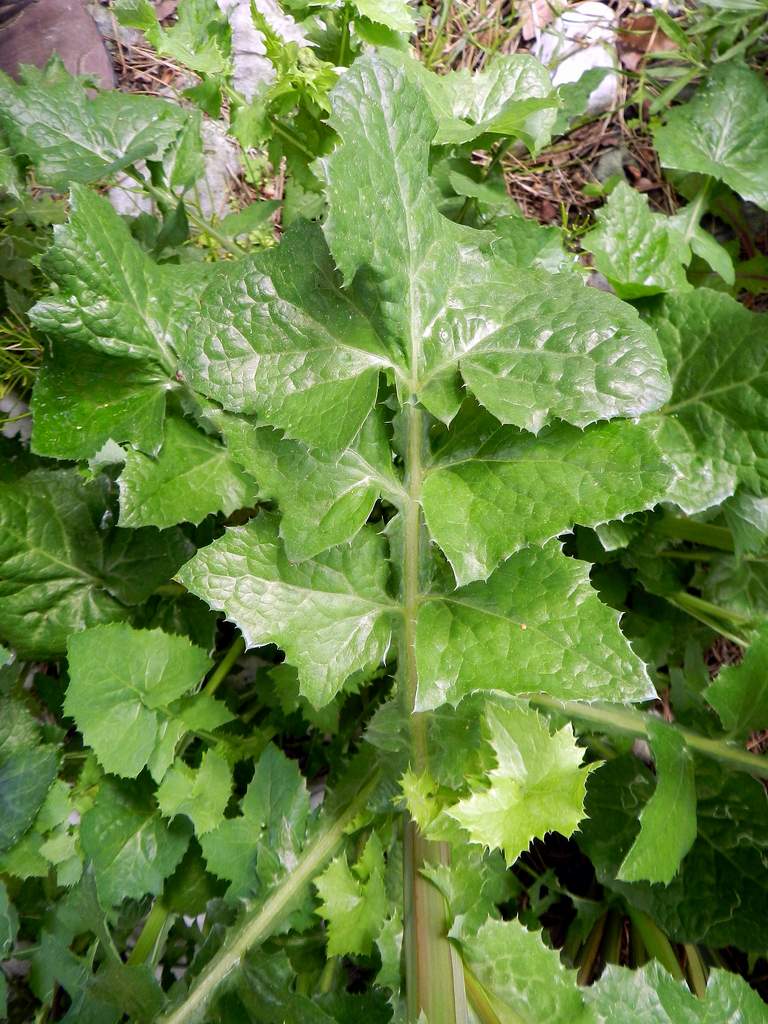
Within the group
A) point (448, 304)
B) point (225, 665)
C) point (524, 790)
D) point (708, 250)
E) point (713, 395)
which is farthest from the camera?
point (708, 250)

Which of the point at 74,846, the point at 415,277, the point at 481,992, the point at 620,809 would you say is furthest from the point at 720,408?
the point at 74,846

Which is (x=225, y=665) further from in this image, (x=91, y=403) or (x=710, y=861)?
(x=710, y=861)

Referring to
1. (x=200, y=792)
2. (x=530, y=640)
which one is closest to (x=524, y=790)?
(x=530, y=640)

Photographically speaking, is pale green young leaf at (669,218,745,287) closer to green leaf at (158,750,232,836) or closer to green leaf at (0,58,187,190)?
green leaf at (0,58,187,190)

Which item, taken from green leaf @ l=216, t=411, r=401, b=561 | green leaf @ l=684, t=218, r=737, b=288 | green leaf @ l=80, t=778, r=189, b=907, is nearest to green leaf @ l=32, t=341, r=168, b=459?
green leaf @ l=216, t=411, r=401, b=561

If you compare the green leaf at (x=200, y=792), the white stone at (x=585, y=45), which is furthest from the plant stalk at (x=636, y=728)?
the white stone at (x=585, y=45)

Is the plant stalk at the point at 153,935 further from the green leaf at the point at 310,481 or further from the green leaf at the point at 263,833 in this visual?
the green leaf at the point at 310,481
